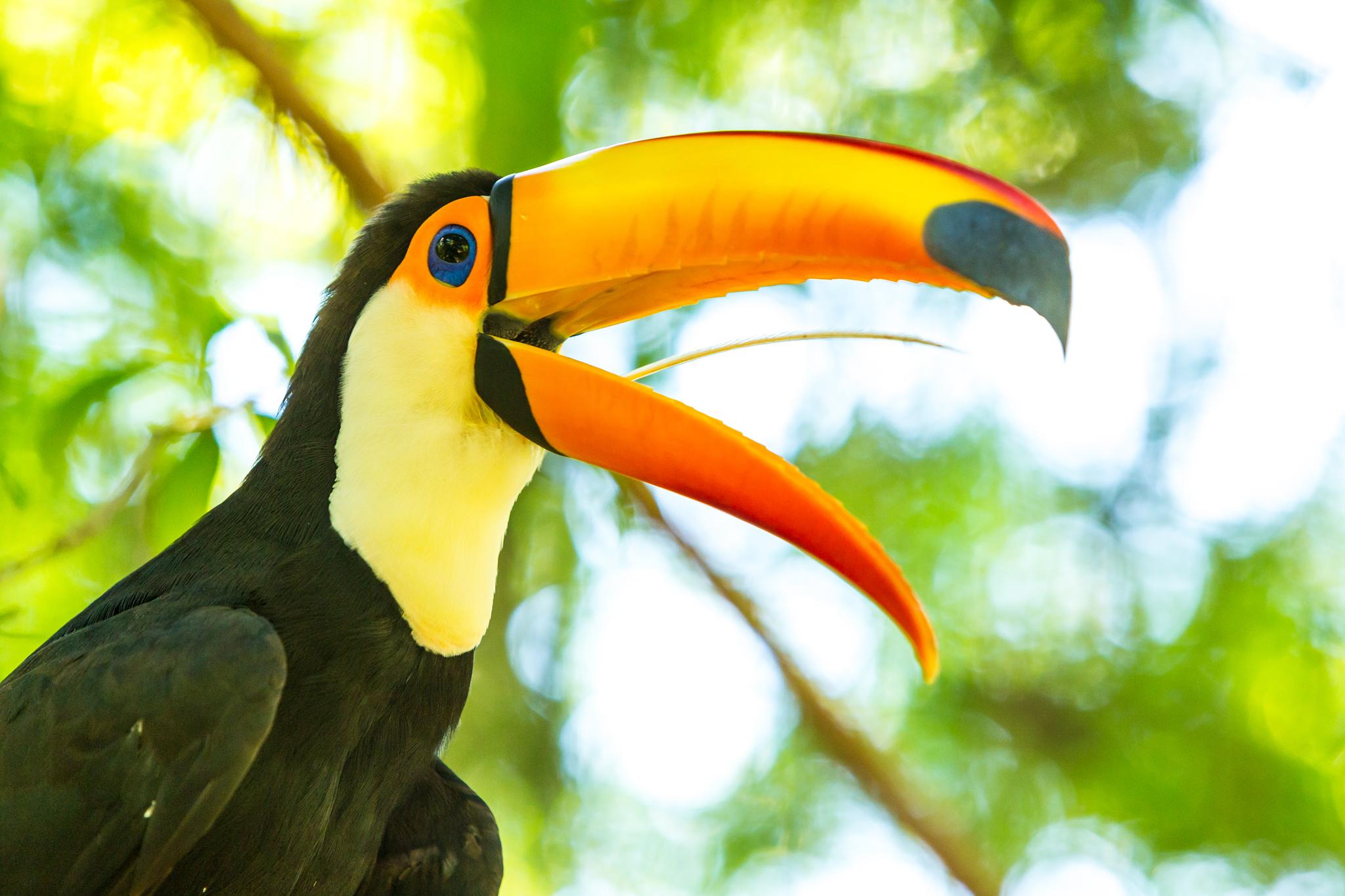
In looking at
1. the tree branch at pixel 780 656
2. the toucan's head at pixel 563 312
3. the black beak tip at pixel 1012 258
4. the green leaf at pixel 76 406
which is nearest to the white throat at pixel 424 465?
the toucan's head at pixel 563 312

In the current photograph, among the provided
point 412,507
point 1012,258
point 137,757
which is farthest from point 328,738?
point 1012,258

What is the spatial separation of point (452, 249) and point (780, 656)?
83.0 inches

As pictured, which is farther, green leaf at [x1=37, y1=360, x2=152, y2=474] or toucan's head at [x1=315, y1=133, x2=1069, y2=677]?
green leaf at [x1=37, y1=360, x2=152, y2=474]

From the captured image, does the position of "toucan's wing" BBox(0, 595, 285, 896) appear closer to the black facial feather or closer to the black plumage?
the black plumage

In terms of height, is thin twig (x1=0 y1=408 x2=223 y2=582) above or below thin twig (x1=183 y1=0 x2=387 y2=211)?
below

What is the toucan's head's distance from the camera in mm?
2225

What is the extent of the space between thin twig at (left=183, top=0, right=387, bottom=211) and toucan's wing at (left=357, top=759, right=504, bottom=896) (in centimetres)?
166

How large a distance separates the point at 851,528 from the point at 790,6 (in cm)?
327

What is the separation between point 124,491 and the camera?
107 inches

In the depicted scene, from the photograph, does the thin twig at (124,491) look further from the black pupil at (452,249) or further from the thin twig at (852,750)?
the thin twig at (852,750)

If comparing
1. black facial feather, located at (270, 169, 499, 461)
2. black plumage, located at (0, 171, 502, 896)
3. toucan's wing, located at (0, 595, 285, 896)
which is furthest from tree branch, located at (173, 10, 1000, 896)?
toucan's wing, located at (0, 595, 285, 896)

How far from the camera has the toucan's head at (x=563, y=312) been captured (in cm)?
222

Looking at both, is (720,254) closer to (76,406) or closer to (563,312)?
(563,312)

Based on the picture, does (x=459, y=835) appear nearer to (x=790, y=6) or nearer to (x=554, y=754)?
(x=554, y=754)
